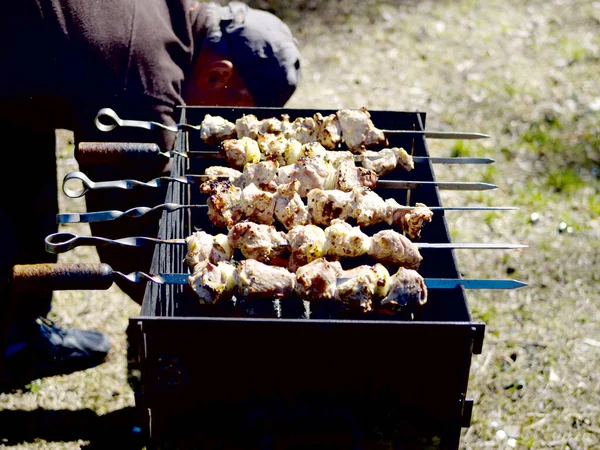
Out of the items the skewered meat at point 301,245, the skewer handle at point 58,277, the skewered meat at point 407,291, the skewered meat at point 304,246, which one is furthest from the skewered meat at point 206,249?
the skewered meat at point 407,291

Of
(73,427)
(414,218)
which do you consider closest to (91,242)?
(414,218)

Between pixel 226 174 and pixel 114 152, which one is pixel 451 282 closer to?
pixel 226 174

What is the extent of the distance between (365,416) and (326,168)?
0.98 meters

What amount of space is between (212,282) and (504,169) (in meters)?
3.70

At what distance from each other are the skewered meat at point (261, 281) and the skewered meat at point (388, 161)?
0.77 metres

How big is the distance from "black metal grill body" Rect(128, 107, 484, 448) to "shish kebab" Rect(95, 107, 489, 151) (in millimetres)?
754

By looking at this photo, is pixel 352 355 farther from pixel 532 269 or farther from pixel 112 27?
pixel 532 269

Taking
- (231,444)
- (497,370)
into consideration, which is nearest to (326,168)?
(231,444)

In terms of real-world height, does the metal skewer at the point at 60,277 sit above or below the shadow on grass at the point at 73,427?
above

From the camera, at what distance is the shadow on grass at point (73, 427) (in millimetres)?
3350

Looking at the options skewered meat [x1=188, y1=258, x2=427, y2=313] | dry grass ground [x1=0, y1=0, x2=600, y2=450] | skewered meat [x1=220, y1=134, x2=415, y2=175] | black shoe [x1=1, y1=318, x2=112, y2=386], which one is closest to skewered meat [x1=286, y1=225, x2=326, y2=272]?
skewered meat [x1=188, y1=258, x2=427, y2=313]

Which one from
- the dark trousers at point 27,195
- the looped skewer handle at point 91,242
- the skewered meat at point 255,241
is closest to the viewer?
the looped skewer handle at point 91,242

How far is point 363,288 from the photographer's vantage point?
220cm

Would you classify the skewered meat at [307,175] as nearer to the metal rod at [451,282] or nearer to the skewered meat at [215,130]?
the skewered meat at [215,130]
